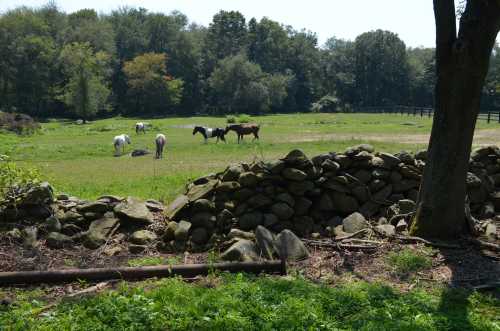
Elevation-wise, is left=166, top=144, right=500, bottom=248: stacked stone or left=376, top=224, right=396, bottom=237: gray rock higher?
left=166, top=144, right=500, bottom=248: stacked stone

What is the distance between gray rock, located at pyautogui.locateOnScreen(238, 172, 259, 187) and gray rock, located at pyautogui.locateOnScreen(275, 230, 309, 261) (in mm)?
1715

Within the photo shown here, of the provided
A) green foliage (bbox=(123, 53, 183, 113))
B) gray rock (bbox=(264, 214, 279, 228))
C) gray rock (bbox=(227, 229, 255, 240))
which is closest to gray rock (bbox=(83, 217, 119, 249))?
gray rock (bbox=(227, 229, 255, 240))

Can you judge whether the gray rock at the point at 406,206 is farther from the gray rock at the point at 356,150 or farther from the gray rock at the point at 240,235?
the gray rock at the point at 240,235

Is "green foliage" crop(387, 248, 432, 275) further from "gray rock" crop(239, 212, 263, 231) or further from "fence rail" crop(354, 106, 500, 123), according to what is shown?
"fence rail" crop(354, 106, 500, 123)

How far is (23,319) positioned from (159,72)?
85792 mm

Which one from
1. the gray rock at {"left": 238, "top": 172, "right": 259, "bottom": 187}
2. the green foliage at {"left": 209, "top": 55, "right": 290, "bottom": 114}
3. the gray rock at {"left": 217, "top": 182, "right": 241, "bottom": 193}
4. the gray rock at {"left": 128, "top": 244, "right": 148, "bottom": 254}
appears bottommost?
the gray rock at {"left": 128, "top": 244, "right": 148, "bottom": 254}

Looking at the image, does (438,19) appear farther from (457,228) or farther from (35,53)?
(35,53)

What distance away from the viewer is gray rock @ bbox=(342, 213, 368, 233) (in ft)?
28.9

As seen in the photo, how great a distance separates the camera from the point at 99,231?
8648 millimetres

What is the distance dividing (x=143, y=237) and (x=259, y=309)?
12.1 ft

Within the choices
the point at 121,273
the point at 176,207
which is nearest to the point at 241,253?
the point at 121,273

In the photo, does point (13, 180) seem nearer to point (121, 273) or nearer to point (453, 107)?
point (121, 273)

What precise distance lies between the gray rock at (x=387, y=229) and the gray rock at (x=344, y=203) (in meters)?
1.01

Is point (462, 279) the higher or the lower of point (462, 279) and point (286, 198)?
the lower
